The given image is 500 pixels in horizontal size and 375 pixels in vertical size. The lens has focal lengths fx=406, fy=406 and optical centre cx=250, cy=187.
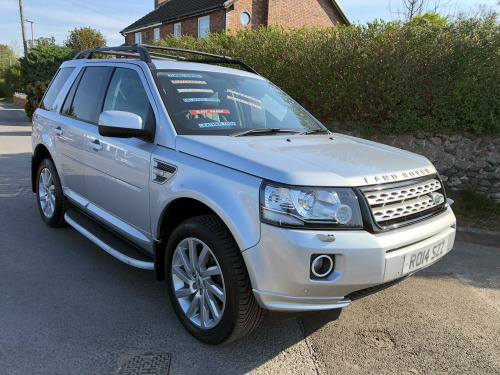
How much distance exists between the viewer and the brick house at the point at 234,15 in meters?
23.4

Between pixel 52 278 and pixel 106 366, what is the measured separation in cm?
152

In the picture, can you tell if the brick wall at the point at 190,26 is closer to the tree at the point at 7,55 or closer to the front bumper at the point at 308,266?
the front bumper at the point at 308,266

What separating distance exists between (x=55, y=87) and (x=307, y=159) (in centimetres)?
383

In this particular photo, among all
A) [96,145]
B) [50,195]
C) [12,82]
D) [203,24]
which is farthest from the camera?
[12,82]

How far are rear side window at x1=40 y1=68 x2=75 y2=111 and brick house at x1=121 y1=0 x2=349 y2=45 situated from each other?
18667 millimetres

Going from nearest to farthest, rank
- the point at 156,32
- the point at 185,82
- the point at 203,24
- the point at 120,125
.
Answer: the point at 120,125 < the point at 185,82 < the point at 203,24 < the point at 156,32

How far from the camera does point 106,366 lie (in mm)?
2514

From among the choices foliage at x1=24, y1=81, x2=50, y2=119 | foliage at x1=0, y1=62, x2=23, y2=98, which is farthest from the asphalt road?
foliage at x1=0, y1=62, x2=23, y2=98

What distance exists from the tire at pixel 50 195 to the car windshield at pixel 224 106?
84.5 inches

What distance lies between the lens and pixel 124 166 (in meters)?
3.27

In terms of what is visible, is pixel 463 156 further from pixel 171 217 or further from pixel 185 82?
pixel 171 217

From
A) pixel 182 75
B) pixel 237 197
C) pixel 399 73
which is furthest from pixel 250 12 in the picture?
pixel 237 197

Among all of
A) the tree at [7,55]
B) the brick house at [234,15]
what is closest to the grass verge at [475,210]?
the brick house at [234,15]

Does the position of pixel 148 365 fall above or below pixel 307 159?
below
